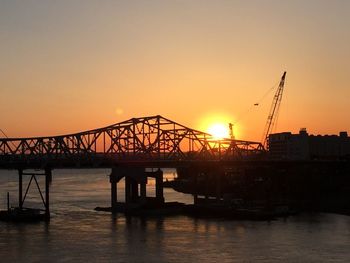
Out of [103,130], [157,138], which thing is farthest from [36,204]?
[157,138]

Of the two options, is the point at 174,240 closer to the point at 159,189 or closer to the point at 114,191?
the point at 114,191

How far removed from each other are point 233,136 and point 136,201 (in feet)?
286

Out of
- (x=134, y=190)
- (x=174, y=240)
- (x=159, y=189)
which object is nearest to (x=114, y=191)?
(x=134, y=190)

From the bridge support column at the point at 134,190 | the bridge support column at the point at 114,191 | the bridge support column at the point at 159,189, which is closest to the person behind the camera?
the bridge support column at the point at 114,191

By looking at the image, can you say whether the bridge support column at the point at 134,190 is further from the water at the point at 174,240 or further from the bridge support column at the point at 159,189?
the water at the point at 174,240

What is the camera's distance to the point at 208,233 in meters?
54.1

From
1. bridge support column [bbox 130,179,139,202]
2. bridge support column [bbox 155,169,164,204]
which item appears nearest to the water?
bridge support column [bbox 155,169,164,204]

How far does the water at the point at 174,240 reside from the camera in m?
42.2

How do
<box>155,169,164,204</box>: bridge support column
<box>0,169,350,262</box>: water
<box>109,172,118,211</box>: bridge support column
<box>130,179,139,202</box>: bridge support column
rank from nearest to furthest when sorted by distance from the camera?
<box>0,169,350,262</box>: water < <box>109,172,118,211</box>: bridge support column < <box>155,169,164,204</box>: bridge support column < <box>130,179,139,202</box>: bridge support column

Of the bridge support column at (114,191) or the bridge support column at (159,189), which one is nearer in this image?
the bridge support column at (114,191)

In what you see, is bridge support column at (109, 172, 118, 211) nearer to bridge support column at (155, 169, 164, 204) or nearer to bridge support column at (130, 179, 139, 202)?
bridge support column at (130, 179, 139, 202)

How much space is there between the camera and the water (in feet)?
139

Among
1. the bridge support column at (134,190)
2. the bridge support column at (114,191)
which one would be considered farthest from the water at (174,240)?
the bridge support column at (134,190)

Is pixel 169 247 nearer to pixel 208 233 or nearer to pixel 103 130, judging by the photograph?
pixel 208 233
